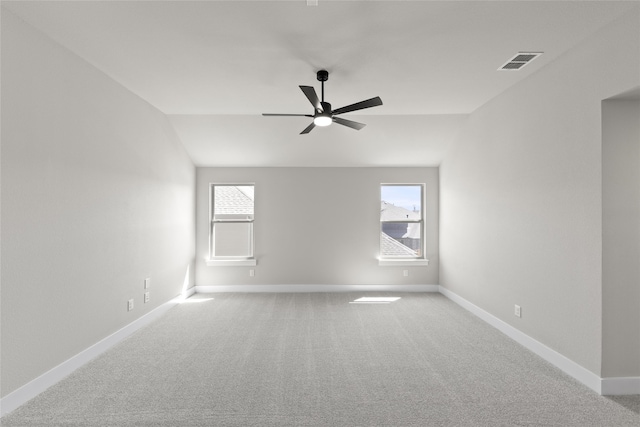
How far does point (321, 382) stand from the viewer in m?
2.62

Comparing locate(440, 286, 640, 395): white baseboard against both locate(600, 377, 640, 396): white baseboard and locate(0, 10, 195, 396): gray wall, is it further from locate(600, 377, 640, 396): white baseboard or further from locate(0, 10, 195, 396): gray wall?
locate(0, 10, 195, 396): gray wall

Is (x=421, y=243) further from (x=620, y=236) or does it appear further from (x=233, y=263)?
(x=620, y=236)

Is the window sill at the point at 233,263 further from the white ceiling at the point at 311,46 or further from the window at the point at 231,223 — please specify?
the white ceiling at the point at 311,46

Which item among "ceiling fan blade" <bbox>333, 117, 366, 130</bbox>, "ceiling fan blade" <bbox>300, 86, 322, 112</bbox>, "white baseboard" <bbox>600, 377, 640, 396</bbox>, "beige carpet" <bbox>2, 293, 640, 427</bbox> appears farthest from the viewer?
"ceiling fan blade" <bbox>333, 117, 366, 130</bbox>

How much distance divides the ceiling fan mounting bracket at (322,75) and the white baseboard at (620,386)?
347 centimetres

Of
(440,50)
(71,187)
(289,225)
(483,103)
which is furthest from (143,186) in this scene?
(483,103)

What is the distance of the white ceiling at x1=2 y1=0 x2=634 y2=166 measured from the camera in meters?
2.24

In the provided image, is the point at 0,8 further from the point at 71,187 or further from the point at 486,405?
the point at 486,405

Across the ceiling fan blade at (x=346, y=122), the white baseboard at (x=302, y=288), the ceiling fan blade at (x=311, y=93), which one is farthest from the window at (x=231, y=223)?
the ceiling fan blade at (x=311, y=93)

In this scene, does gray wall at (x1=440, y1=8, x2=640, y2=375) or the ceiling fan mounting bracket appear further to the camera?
the ceiling fan mounting bracket

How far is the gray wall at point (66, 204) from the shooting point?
228cm

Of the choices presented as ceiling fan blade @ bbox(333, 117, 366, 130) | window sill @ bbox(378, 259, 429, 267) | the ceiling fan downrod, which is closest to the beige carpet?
window sill @ bbox(378, 259, 429, 267)

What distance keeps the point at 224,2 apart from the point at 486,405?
3353mm

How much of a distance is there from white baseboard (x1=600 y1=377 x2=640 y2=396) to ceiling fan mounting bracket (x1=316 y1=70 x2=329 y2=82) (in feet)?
11.4
